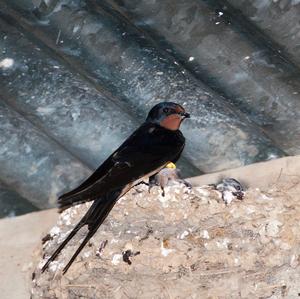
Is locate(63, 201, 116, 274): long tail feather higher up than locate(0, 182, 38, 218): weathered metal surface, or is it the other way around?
locate(63, 201, 116, 274): long tail feather

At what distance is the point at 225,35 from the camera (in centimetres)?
322

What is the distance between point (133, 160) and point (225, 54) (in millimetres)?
550

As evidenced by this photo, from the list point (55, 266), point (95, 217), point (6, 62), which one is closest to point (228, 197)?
point (95, 217)

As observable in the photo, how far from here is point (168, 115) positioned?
3.48 m

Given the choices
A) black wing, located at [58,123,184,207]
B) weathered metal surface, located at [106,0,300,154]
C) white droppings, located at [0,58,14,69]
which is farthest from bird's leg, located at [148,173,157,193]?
white droppings, located at [0,58,14,69]

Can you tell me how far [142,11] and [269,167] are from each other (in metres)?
0.91

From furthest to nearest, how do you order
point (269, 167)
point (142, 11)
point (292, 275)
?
point (269, 167) → point (292, 275) → point (142, 11)

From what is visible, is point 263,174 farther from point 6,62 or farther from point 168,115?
point 6,62

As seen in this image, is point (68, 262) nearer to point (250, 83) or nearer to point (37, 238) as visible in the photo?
point (37, 238)

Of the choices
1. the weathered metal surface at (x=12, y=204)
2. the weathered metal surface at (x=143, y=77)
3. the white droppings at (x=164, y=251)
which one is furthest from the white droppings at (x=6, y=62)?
the white droppings at (x=164, y=251)

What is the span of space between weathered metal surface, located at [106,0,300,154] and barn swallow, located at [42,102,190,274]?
23 centimetres

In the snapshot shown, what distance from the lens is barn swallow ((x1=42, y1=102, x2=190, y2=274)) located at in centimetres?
337

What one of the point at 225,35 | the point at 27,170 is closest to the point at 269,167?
the point at 225,35

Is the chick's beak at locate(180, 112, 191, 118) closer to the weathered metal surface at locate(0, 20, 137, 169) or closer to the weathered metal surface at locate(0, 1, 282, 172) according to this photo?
the weathered metal surface at locate(0, 1, 282, 172)
